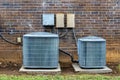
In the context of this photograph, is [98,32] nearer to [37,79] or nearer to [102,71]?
[102,71]

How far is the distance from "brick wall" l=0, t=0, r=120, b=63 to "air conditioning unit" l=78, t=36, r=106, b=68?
78 cm

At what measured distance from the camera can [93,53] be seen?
23.8 feet

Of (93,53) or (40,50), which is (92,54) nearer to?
(93,53)

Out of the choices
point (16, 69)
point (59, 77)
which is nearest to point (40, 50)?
point (16, 69)

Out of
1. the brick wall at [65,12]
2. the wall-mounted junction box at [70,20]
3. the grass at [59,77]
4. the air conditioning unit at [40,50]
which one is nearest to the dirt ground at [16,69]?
the brick wall at [65,12]

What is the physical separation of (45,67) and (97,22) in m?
1.79

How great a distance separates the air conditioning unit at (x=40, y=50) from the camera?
7.10m

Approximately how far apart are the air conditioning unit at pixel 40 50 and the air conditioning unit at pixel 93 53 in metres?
0.63

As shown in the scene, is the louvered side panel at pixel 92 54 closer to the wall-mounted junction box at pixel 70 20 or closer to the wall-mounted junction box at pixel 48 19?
the wall-mounted junction box at pixel 70 20

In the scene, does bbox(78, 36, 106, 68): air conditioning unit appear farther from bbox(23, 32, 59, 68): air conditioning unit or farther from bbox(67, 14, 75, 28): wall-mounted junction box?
bbox(67, 14, 75, 28): wall-mounted junction box

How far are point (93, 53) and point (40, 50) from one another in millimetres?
1157

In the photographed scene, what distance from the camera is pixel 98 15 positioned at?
26.2 ft

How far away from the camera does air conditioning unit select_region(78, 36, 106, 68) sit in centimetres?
724

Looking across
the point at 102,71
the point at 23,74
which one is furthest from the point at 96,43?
the point at 23,74
